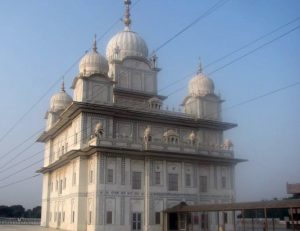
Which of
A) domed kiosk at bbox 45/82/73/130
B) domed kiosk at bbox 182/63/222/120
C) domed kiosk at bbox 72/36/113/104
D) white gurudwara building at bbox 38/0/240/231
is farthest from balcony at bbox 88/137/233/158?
domed kiosk at bbox 45/82/73/130

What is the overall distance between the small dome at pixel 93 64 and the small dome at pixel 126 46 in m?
5.18

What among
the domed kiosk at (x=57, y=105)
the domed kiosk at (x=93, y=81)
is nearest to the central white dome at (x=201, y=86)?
the domed kiosk at (x=93, y=81)

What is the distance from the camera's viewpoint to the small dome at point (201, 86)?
42.9 metres

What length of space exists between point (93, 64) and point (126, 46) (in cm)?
762

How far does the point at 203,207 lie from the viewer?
30.0m

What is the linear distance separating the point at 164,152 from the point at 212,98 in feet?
34.7

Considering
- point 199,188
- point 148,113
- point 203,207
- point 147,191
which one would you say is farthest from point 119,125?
point 203,207

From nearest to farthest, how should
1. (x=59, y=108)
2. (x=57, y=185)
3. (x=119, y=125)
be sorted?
(x=119, y=125) → (x=57, y=185) → (x=59, y=108)

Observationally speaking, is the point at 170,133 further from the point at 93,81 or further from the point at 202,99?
the point at 93,81

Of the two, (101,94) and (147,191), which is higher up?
(101,94)

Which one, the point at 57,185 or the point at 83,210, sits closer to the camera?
the point at 83,210

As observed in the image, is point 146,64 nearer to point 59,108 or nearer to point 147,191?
point 59,108

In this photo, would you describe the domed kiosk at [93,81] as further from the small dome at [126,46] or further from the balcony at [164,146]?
the small dome at [126,46]

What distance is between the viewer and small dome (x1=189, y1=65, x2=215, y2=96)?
42.9 m
